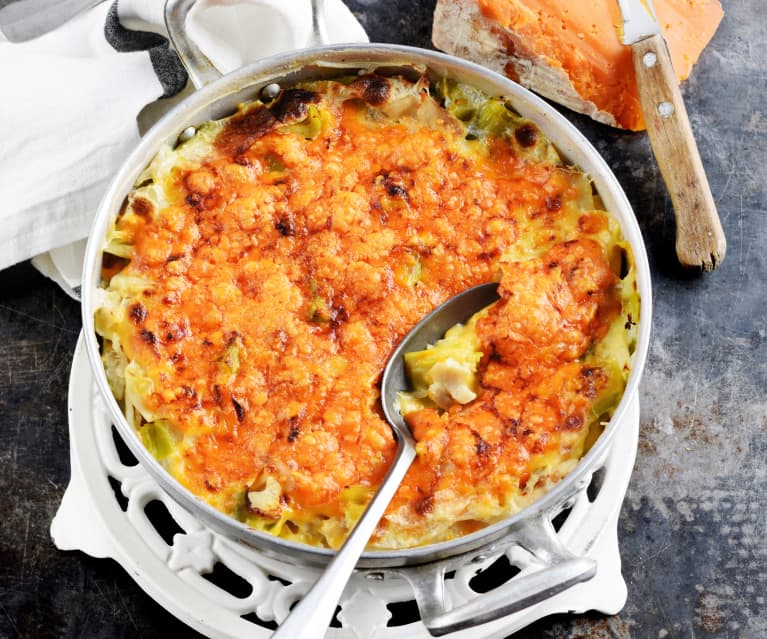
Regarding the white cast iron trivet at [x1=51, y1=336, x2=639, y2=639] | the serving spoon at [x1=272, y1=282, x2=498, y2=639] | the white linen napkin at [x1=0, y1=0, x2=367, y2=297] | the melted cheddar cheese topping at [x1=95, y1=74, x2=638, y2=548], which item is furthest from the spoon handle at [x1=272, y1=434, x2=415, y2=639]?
the white linen napkin at [x1=0, y1=0, x2=367, y2=297]

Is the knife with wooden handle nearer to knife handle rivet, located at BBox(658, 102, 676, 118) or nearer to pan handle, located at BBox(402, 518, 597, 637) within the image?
knife handle rivet, located at BBox(658, 102, 676, 118)

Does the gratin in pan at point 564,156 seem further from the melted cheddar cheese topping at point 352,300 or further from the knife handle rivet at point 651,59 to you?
the knife handle rivet at point 651,59

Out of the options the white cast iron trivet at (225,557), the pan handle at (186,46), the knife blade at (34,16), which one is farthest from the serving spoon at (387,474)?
the knife blade at (34,16)

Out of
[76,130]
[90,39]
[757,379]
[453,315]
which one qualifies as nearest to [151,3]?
[90,39]

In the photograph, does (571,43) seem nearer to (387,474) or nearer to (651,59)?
(651,59)

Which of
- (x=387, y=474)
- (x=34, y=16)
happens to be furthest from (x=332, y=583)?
(x=34, y=16)

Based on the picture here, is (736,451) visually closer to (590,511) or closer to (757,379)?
(757,379)
